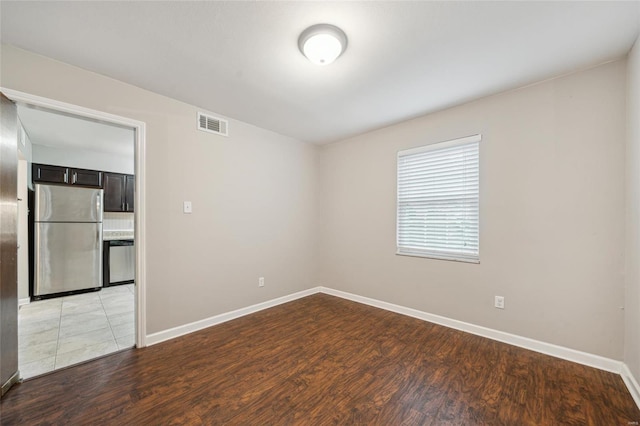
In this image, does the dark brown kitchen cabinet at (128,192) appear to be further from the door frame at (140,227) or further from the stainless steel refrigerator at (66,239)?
the door frame at (140,227)

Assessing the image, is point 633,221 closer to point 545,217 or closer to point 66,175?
point 545,217

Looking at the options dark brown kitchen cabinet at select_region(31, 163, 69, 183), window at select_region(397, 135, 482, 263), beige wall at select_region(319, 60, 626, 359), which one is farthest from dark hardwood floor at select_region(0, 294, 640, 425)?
dark brown kitchen cabinet at select_region(31, 163, 69, 183)

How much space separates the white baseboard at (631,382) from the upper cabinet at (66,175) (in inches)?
288

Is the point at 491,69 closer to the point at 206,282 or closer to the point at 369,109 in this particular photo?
the point at 369,109

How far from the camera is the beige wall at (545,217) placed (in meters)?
2.09

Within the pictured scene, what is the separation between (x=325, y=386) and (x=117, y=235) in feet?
17.6

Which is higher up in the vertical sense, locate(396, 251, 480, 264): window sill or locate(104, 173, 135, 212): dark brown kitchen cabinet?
locate(104, 173, 135, 212): dark brown kitchen cabinet

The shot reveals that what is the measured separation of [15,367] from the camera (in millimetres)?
1957

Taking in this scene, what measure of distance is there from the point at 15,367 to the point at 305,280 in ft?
10.2

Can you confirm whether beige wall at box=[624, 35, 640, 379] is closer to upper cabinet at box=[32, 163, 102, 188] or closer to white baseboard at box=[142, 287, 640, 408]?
white baseboard at box=[142, 287, 640, 408]

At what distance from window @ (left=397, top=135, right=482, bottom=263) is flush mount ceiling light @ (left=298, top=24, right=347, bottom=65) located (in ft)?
5.98

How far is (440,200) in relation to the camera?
3.07 metres

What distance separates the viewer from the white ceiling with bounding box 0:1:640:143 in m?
1.56

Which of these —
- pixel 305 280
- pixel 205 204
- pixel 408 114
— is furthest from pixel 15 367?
pixel 408 114
